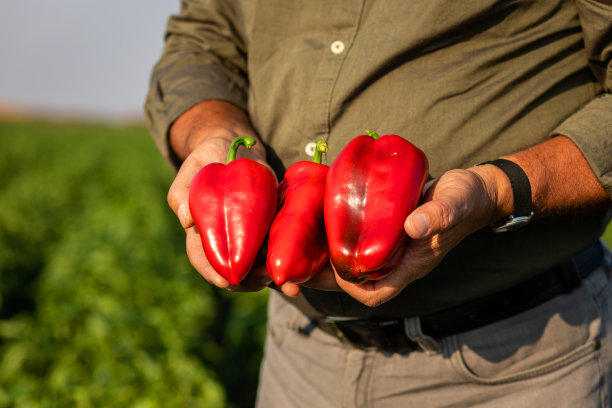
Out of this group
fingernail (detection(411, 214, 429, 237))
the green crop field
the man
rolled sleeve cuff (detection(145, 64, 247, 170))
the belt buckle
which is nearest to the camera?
fingernail (detection(411, 214, 429, 237))

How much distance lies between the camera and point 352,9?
6.01 feet

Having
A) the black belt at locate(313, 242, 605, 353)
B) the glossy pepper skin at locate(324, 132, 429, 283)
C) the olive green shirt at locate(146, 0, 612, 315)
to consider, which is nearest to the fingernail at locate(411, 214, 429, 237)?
the glossy pepper skin at locate(324, 132, 429, 283)

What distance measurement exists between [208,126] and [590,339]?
1.54m

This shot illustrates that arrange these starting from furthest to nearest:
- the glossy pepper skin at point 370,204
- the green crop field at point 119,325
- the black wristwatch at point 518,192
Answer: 1. the green crop field at point 119,325
2. the black wristwatch at point 518,192
3. the glossy pepper skin at point 370,204

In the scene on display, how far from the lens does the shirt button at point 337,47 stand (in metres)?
1.83

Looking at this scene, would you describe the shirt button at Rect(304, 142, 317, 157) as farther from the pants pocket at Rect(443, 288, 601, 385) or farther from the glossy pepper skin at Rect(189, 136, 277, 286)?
the pants pocket at Rect(443, 288, 601, 385)

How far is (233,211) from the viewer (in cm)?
158

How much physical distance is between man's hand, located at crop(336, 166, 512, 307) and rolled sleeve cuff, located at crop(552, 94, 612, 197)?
0.29 metres

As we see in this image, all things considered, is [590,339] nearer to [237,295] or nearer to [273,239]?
[273,239]

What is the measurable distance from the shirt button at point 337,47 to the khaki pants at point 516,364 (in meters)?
0.96

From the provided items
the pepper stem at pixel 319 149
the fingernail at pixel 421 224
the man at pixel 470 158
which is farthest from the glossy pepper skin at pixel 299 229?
the fingernail at pixel 421 224

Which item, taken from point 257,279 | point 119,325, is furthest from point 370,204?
point 119,325

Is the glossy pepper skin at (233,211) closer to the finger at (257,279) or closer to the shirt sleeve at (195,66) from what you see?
the finger at (257,279)

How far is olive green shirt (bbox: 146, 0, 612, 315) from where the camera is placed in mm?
1707
